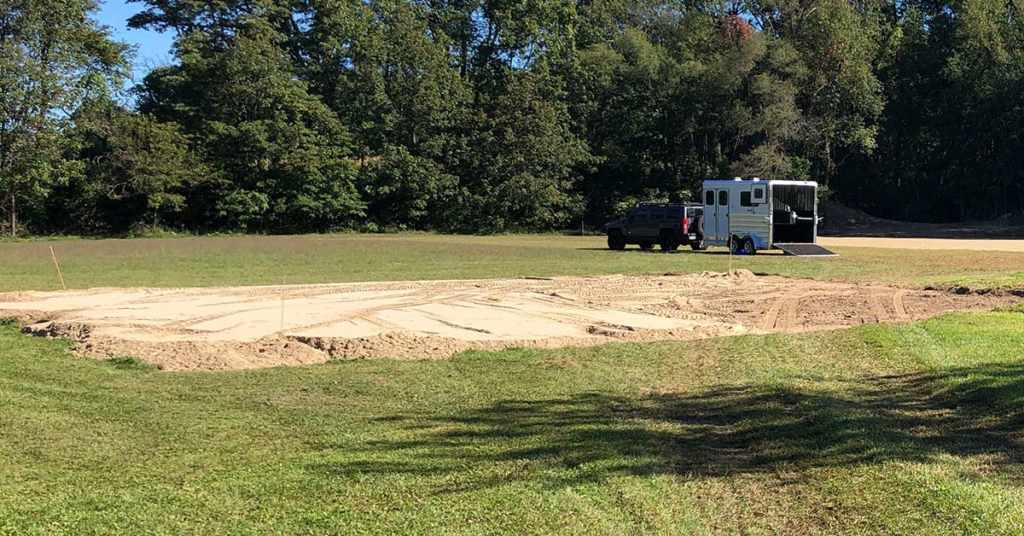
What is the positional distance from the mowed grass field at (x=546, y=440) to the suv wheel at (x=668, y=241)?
20.7m

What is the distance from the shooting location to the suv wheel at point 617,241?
33.5 meters

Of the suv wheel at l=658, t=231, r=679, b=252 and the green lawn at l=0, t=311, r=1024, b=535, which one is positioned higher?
the suv wheel at l=658, t=231, r=679, b=252

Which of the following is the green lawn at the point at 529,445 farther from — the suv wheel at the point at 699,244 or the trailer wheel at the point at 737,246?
the suv wheel at the point at 699,244

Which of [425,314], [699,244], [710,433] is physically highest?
[699,244]

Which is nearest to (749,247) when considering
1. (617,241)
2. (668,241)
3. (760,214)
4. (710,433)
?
(760,214)

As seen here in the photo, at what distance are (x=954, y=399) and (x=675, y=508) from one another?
12.2ft

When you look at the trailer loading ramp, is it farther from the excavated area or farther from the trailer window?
the excavated area

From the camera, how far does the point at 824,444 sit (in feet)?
20.1

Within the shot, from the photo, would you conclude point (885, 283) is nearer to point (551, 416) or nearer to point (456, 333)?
point (456, 333)

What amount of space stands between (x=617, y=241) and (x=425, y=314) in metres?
20.8

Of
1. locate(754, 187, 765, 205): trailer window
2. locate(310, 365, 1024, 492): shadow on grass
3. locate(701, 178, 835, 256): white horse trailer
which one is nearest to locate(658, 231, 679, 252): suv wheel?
locate(701, 178, 835, 256): white horse trailer

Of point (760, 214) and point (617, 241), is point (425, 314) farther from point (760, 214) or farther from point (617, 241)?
point (617, 241)

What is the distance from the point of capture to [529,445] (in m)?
6.20

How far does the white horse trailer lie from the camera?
1153 inches
